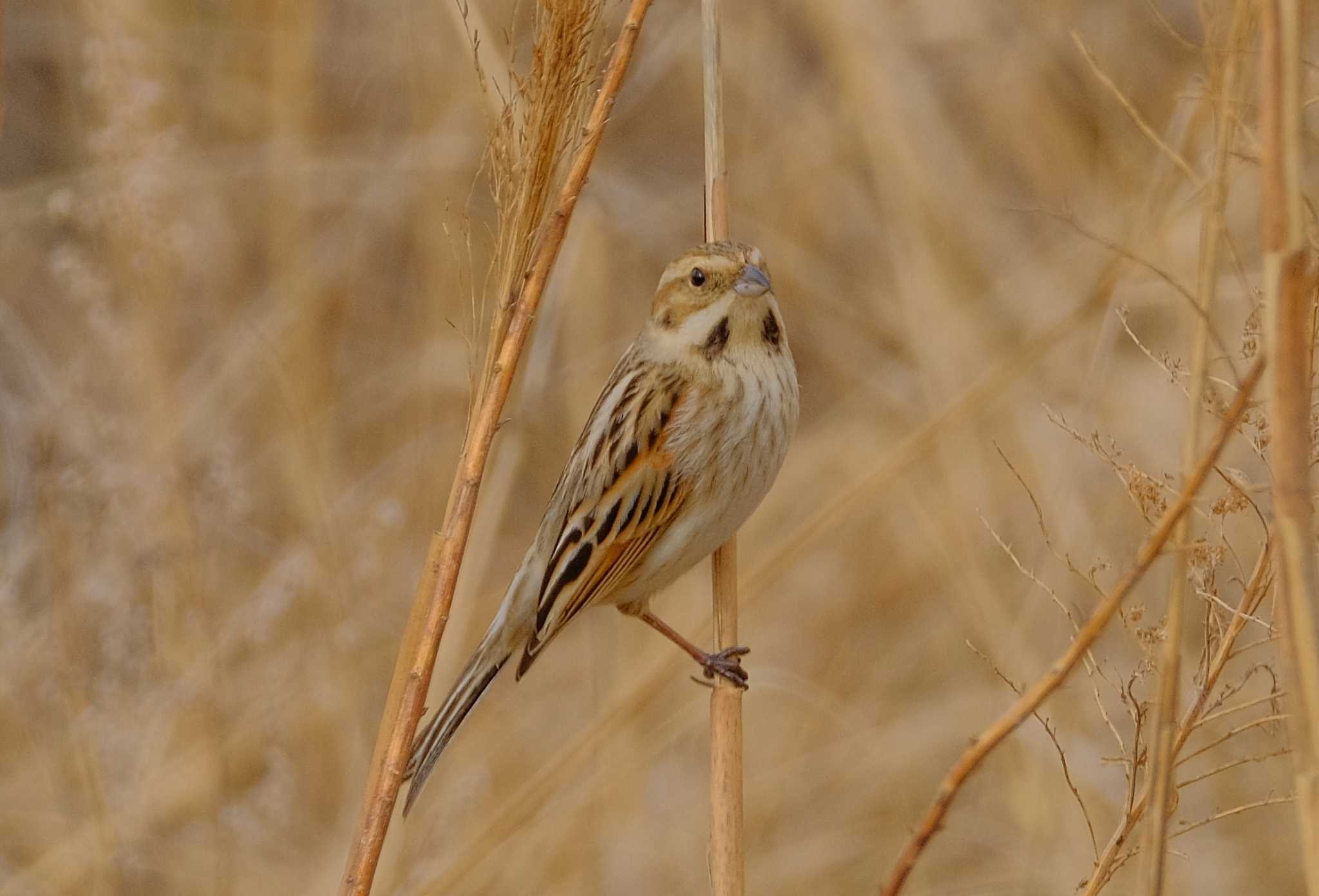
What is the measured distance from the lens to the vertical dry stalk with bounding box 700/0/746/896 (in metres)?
2.14

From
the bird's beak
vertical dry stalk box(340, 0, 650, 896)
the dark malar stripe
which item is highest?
the dark malar stripe

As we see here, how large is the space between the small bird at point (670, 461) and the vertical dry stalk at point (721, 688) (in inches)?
5.7

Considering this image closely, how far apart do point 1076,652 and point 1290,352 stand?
1.01 feet

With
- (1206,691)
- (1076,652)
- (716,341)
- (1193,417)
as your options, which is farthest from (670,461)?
(1076,652)

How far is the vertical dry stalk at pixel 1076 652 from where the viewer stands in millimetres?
1206

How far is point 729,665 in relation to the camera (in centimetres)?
281

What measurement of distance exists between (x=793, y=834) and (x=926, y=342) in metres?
1.49

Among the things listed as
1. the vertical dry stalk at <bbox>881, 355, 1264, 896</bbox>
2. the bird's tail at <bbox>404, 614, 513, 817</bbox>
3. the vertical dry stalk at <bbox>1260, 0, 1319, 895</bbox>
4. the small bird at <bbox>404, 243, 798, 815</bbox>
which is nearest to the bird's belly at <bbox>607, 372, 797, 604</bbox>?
the small bird at <bbox>404, 243, 798, 815</bbox>

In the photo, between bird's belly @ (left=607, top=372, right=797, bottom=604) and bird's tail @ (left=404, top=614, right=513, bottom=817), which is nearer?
bird's tail @ (left=404, top=614, right=513, bottom=817)

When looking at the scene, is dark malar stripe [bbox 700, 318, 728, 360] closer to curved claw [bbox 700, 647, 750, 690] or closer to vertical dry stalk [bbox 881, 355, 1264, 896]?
curved claw [bbox 700, 647, 750, 690]

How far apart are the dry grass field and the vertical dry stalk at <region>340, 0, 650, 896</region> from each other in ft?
3.50

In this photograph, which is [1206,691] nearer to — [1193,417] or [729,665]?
[1193,417]

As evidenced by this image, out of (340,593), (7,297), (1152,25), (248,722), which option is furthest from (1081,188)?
(7,297)

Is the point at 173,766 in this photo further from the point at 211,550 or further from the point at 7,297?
the point at 7,297
